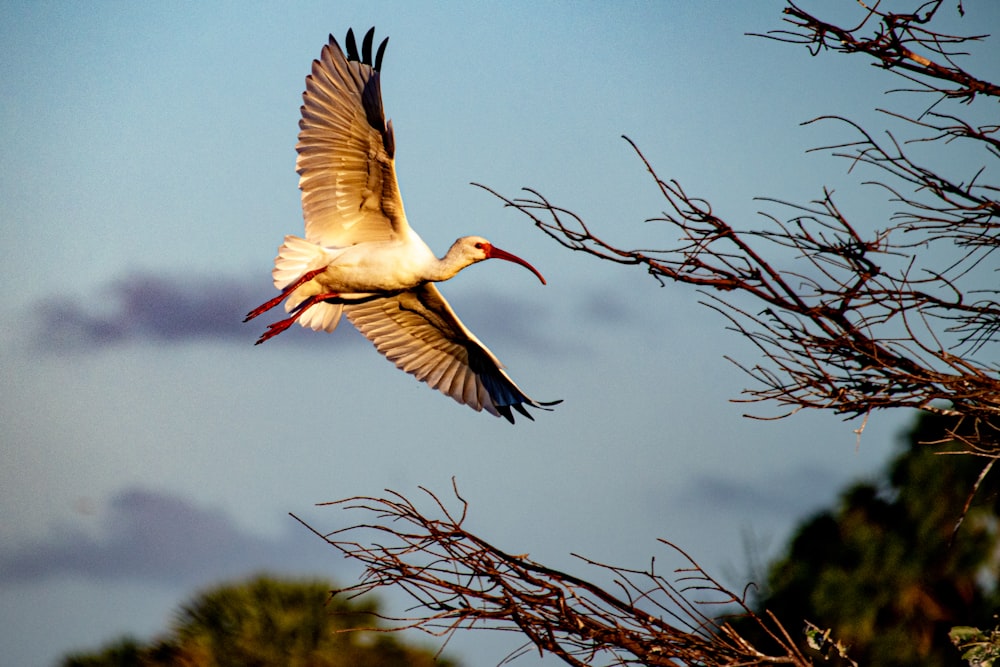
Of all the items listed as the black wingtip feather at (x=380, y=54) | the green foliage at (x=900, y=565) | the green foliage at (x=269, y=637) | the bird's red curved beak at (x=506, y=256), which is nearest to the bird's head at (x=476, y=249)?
the bird's red curved beak at (x=506, y=256)

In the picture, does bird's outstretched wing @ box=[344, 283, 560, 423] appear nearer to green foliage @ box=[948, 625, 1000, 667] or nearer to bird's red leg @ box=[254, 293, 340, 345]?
bird's red leg @ box=[254, 293, 340, 345]

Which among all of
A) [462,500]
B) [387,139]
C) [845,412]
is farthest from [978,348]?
[387,139]

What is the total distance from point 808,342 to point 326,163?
12.9ft

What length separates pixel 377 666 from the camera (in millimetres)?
8477

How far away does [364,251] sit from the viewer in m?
7.22

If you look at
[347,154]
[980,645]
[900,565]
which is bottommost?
[980,645]

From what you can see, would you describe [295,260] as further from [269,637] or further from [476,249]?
[269,637]

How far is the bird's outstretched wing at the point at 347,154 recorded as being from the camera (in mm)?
6805

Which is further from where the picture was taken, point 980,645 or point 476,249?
point 476,249

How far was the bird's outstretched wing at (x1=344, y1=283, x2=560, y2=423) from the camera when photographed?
7965 millimetres

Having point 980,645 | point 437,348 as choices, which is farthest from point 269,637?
point 980,645

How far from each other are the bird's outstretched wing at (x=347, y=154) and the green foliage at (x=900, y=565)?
14.4ft

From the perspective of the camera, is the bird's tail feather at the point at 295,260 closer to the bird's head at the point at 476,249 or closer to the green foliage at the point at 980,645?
the bird's head at the point at 476,249

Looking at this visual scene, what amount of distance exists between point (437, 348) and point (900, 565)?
4177mm
